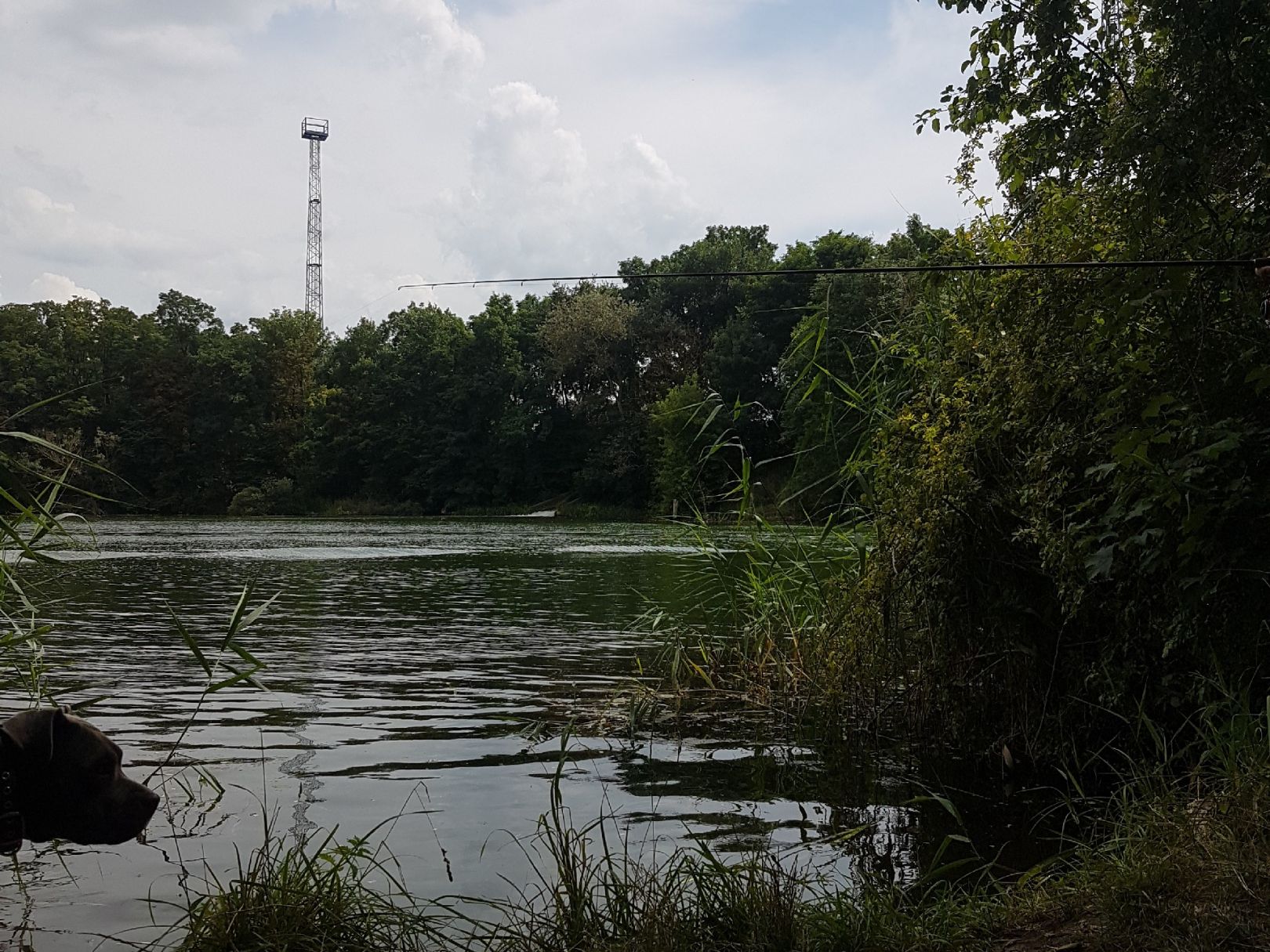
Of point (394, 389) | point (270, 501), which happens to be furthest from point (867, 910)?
point (394, 389)

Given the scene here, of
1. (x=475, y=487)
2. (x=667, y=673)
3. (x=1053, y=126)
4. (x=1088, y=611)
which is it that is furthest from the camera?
(x=475, y=487)

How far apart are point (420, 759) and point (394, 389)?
3038 inches

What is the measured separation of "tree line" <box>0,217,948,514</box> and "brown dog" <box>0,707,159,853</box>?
203 feet

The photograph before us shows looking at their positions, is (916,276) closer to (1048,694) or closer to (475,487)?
(1048,694)

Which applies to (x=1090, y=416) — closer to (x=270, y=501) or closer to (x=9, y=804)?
(x=9, y=804)

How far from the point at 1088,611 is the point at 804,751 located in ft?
6.76

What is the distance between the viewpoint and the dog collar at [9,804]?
10.6 feet

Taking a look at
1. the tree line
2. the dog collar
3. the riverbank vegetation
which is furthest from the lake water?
the tree line

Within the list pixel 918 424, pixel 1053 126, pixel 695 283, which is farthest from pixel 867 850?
pixel 695 283

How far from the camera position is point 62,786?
135 inches

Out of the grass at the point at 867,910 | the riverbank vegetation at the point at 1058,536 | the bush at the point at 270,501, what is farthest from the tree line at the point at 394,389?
the grass at the point at 867,910

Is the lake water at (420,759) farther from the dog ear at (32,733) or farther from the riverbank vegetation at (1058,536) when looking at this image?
the dog ear at (32,733)

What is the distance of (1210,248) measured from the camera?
17.3 feet

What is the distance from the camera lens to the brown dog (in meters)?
3.32
